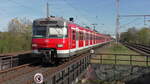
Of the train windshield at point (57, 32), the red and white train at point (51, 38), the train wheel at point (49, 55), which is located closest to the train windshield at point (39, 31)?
the red and white train at point (51, 38)

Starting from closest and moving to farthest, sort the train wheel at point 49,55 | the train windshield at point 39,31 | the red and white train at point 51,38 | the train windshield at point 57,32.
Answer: the train wheel at point 49,55
the red and white train at point 51,38
the train windshield at point 57,32
the train windshield at point 39,31

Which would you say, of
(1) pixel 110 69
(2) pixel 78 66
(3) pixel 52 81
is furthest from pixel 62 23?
(1) pixel 110 69

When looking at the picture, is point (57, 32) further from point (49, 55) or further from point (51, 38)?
point (49, 55)

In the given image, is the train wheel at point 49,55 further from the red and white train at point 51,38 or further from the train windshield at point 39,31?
the train windshield at point 39,31

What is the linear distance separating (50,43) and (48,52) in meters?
0.61

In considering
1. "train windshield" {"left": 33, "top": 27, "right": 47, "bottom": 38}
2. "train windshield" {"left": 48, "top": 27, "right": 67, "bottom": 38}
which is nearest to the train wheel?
"train windshield" {"left": 48, "top": 27, "right": 67, "bottom": 38}

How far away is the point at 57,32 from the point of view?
12922mm

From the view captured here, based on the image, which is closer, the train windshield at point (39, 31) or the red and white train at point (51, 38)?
the red and white train at point (51, 38)

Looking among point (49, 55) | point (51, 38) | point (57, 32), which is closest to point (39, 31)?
point (51, 38)

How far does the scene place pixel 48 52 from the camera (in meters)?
A: 12.6

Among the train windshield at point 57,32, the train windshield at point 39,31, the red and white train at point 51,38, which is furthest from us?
the train windshield at point 39,31

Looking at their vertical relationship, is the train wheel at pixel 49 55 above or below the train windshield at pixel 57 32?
below

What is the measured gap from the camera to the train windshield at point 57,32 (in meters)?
12.9

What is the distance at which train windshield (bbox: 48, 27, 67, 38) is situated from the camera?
12.9 m
